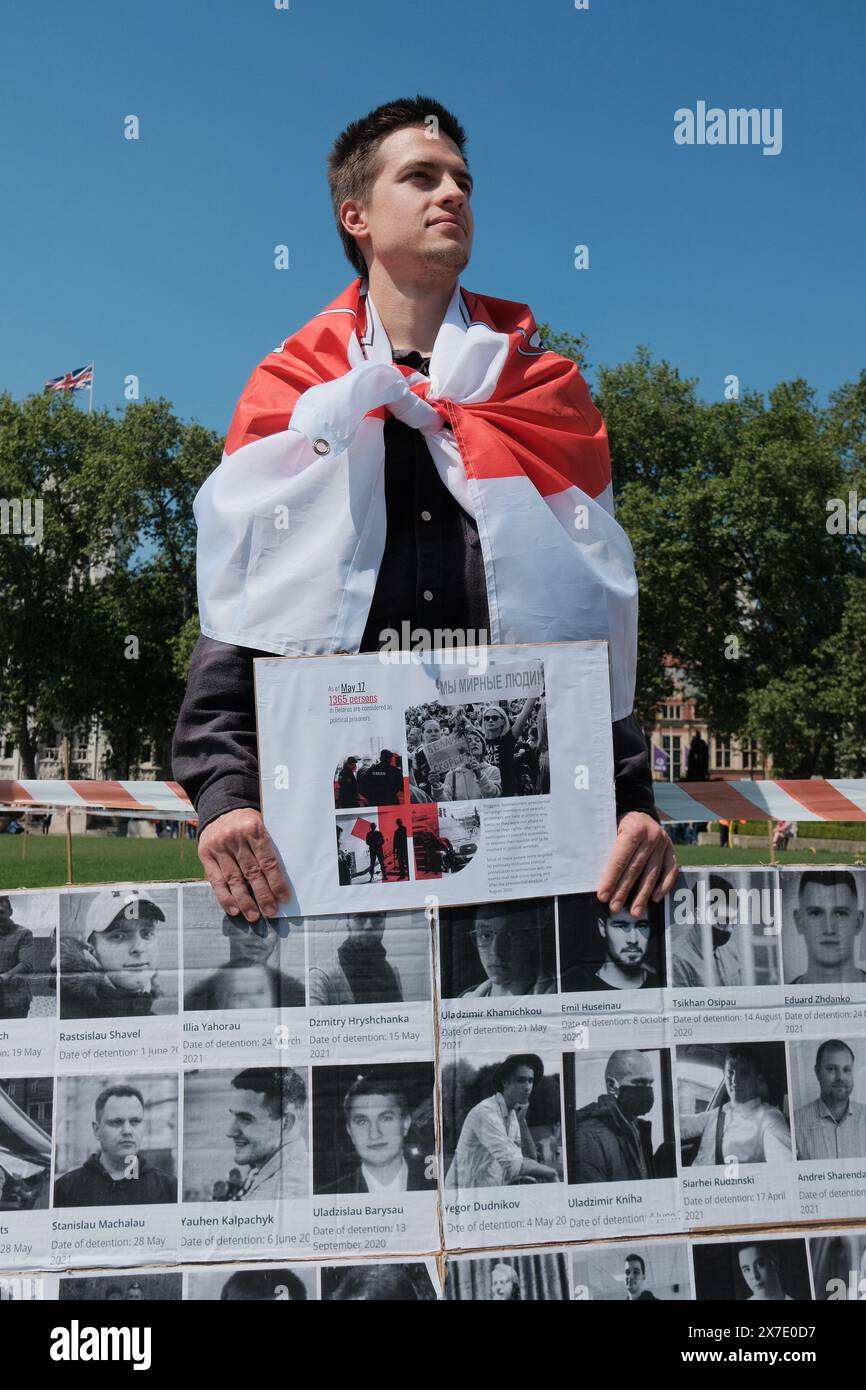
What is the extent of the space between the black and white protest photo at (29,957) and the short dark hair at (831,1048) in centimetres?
158

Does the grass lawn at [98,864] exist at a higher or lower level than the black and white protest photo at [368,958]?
higher

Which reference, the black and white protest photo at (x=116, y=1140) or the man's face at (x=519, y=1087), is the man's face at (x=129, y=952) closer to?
the black and white protest photo at (x=116, y=1140)

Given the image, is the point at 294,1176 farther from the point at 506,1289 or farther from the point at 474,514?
the point at 474,514

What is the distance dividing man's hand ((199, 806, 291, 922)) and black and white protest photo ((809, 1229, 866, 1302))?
130 centimetres

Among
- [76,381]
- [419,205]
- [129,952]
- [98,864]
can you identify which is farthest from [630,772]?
[76,381]

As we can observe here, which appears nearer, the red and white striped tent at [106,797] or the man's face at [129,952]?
the man's face at [129,952]

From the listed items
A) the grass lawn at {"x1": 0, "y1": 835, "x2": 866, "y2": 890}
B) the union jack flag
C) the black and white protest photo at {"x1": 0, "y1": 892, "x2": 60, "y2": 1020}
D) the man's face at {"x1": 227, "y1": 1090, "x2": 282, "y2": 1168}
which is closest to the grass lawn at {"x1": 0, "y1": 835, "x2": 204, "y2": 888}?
the grass lawn at {"x1": 0, "y1": 835, "x2": 866, "y2": 890}

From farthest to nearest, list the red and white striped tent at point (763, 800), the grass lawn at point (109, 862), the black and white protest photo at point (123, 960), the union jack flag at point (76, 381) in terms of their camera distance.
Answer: the union jack flag at point (76, 381) < the grass lawn at point (109, 862) < the red and white striped tent at point (763, 800) < the black and white protest photo at point (123, 960)

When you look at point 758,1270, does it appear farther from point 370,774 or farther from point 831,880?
point 370,774

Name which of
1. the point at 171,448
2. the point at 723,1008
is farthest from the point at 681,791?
the point at 171,448

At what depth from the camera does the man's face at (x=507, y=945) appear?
2.35 m

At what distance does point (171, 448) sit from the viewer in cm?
4212

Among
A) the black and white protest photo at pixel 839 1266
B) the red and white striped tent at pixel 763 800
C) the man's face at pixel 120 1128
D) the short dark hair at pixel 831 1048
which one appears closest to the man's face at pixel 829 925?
the short dark hair at pixel 831 1048

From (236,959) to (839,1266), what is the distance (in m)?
1.36
